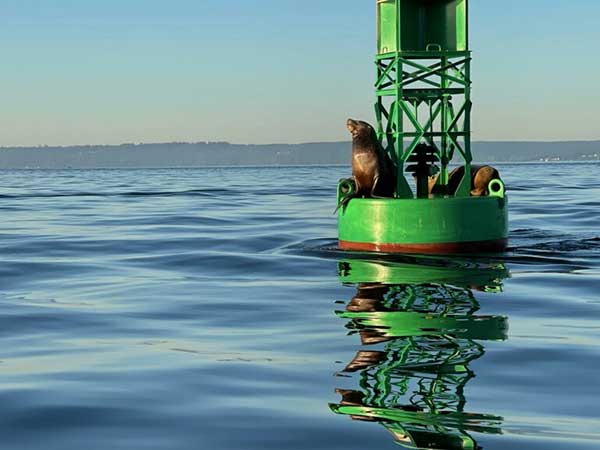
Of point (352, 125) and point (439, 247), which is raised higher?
point (352, 125)

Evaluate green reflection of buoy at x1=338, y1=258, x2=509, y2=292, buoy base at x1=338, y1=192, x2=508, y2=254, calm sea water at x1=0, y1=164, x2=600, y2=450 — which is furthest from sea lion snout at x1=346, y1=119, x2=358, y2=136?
green reflection of buoy at x1=338, y1=258, x2=509, y2=292

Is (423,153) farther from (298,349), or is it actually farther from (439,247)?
(298,349)

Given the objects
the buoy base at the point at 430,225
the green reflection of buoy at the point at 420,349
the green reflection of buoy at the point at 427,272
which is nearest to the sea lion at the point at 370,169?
the buoy base at the point at 430,225

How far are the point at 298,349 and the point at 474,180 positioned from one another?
573 inches

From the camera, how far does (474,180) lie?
26.0 meters

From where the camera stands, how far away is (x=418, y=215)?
2266 centimetres

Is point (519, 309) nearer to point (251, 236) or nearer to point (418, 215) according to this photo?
point (418, 215)

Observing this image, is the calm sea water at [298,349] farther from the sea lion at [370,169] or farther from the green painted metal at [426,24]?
the green painted metal at [426,24]

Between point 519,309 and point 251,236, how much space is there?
16.2m

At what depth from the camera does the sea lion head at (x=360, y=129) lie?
2495 cm

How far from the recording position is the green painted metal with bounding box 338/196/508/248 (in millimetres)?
22578

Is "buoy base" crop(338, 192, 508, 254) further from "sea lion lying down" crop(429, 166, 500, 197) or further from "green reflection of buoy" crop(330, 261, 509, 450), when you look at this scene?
"sea lion lying down" crop(429, 166, 500, 197)

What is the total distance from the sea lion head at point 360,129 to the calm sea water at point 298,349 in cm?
290

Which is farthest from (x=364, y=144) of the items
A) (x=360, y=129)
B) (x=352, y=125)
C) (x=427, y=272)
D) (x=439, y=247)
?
(x=427, y=272)
